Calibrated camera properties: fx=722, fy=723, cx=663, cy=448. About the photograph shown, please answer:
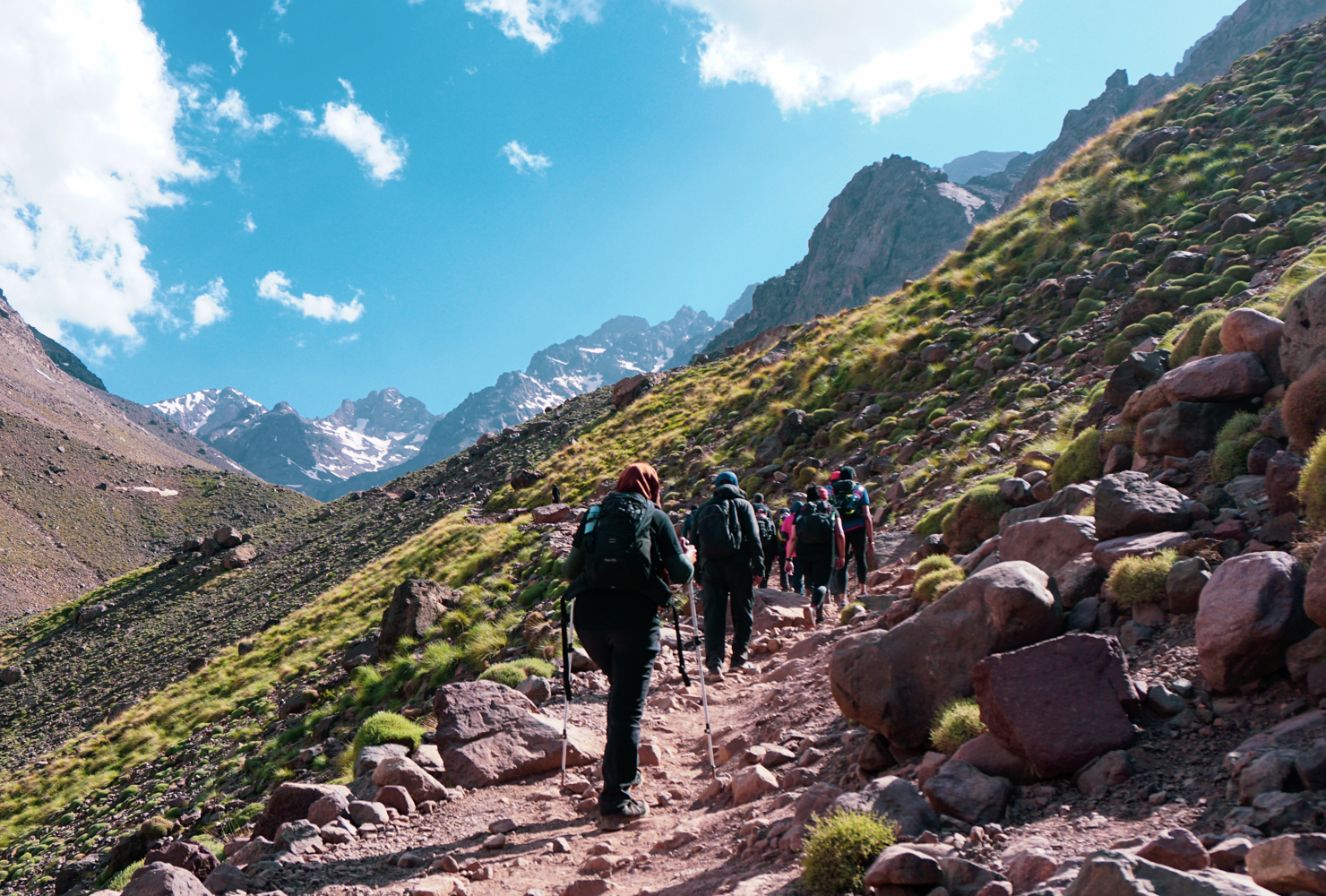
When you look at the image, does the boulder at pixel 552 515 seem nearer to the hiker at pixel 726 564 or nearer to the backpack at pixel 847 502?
the backpack at pixel 847 502

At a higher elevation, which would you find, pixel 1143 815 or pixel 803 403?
pixel 803 403

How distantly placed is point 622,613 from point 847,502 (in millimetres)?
8072

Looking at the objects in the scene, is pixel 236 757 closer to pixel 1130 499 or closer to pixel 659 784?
pixel 659 784

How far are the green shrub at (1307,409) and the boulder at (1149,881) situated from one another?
4.10 m

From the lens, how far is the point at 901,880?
122 inches

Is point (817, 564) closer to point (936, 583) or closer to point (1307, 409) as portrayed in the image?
point (936, 583)

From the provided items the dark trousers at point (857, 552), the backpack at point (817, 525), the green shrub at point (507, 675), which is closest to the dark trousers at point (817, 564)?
the backpack at point (817, 525)

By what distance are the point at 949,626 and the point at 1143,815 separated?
69.7 inches

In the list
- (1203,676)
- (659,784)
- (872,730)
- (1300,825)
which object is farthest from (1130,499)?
(659,784)

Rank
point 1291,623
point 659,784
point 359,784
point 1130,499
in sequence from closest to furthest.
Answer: point 1291,623 < point 1130,499 < point 659,784 < point 359,784

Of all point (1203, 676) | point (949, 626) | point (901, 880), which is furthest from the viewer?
point (949, 626)

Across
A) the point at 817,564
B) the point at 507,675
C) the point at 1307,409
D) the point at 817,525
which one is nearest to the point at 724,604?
the point at 817,525

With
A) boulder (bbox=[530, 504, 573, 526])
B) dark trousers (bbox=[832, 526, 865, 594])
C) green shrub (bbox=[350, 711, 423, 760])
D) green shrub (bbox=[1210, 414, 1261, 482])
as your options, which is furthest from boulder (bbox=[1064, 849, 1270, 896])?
boulder (bbox=[530, 504, 573, 526])

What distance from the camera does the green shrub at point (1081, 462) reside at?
337 inches
